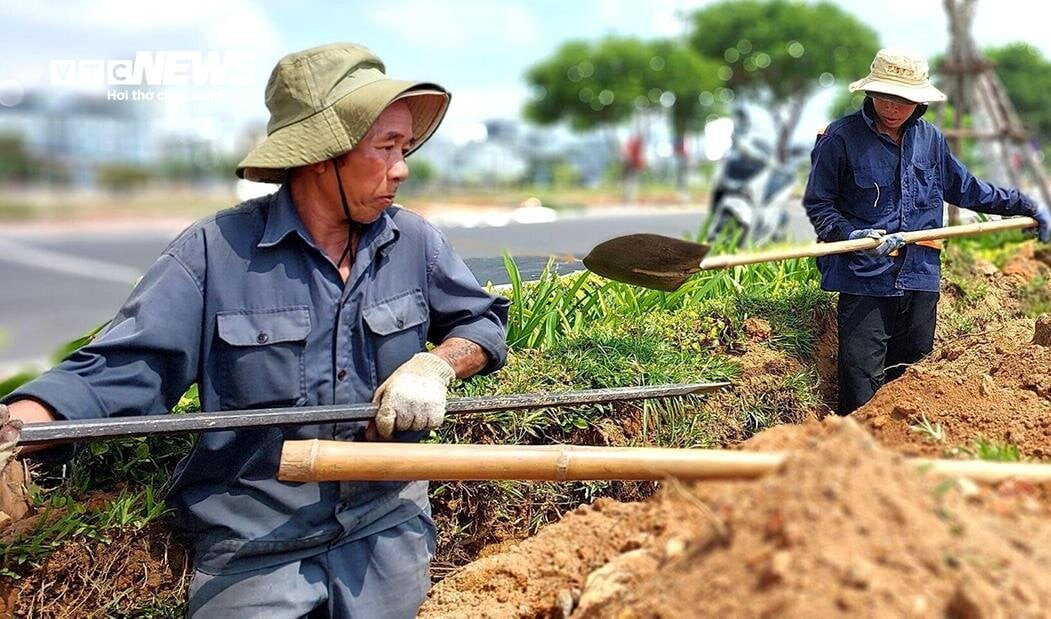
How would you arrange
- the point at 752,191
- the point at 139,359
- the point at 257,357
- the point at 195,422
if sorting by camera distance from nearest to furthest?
the point at 195,422, the point at 139,359, the point at 257,357, the point at 752,191

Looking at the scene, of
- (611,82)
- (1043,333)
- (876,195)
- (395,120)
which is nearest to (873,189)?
(876,195)

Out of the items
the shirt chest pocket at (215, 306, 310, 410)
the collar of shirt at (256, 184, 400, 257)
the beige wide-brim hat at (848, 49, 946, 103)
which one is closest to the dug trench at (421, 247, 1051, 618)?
the shirt chest pocket at (215, 306, 310, 410)

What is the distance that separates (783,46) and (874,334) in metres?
43.5

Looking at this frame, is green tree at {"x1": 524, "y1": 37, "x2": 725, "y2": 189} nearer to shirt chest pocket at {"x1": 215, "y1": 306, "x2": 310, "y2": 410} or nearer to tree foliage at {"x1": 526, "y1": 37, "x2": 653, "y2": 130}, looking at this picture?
tree foliage at {"x1": 526, "y1": 37, "x2": 653, "y2": 130}

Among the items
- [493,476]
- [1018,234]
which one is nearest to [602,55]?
[1018,234]

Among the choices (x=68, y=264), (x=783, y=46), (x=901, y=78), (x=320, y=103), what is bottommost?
(x=68, y=264)

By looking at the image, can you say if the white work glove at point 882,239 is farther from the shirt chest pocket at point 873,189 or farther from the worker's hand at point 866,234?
the shirt chest pocket at point 873,189

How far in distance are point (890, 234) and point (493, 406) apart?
6.85 ft

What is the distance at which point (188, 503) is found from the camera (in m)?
2.63

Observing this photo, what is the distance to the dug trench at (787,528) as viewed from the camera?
146 cm

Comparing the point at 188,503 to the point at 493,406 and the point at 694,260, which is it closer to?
the point at 493,406

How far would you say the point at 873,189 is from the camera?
415cm

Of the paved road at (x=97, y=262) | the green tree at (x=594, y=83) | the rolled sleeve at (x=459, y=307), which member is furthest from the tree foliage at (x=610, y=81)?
the rolled sleeve at (x=459, y=307)

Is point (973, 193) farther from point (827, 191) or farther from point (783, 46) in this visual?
point (783, 46)
